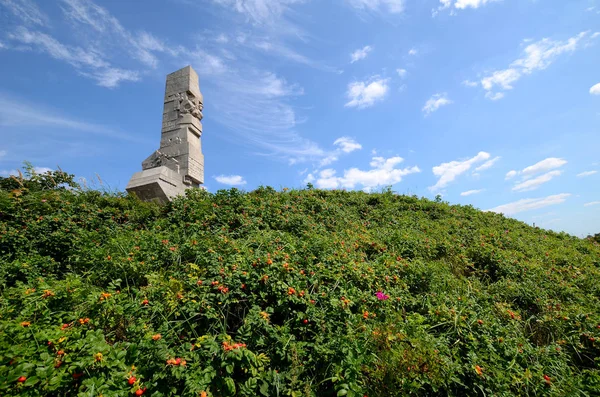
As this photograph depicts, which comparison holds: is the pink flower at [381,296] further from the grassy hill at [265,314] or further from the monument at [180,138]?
the monument at [180,138]

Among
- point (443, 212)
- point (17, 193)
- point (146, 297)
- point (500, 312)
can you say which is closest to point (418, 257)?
point (500, 312)

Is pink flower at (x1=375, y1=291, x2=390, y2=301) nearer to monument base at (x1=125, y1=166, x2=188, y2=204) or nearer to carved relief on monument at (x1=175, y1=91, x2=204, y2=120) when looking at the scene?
monument base at (x1=125, y1=166, x2=188, y2=204)

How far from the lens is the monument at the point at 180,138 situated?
334 inches

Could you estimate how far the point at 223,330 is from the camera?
2.38m

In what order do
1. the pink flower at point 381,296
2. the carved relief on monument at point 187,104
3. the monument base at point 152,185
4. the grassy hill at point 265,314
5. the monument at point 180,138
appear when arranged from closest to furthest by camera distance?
the grassy hill at point 265,314, the pink flower at point 381,296, the monument base at point 152,185, the monument at point 180,138, the carved relief on monument at point 187,104

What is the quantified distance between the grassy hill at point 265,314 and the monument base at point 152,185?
242cm

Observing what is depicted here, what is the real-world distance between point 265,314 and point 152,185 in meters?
6.38

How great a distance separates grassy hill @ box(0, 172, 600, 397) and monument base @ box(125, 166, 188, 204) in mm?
2422

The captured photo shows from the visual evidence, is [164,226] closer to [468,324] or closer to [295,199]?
[295,199]

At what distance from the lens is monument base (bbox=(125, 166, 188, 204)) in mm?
7562

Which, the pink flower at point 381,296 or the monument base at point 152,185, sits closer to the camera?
the pink flower at point 381,296

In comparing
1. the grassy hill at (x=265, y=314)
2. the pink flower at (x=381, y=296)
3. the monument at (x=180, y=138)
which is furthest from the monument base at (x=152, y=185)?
the pink flower at (x=381, y=296)

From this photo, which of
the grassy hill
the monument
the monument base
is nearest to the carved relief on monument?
the monument

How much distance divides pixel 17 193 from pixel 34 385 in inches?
169
